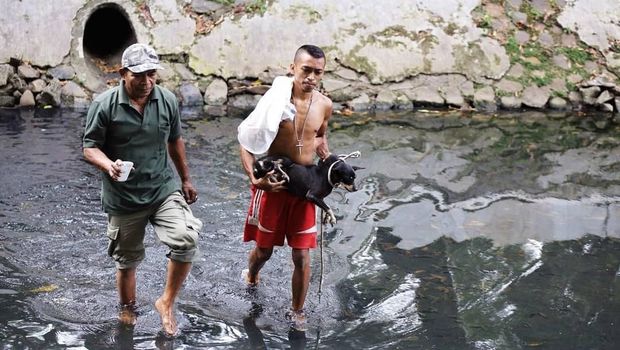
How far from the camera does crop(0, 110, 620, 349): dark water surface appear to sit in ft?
17.5

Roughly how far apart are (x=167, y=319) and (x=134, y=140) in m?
1.14

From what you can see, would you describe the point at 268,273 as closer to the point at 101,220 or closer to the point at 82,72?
the point at 101,220

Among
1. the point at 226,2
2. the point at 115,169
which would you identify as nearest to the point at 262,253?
the point at 115,169

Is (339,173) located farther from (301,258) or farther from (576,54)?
(576,54)

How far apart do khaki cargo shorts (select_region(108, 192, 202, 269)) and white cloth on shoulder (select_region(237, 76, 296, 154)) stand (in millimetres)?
564

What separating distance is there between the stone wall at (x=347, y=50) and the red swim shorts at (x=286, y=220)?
7.07m

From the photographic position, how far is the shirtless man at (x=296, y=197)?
522 centimetres

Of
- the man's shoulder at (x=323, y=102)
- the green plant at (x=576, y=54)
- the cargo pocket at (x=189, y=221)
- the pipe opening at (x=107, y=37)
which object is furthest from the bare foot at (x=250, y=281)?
the green plant at (x=576, y=54)

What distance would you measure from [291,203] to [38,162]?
472 cm

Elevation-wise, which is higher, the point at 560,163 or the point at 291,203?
the point at 291,203

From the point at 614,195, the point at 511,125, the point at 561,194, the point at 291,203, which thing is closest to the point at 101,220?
the point at 291,203

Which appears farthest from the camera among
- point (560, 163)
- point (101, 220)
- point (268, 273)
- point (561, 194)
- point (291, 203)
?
point (560, 163)

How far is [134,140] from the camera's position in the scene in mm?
4879

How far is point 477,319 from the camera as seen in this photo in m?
5.62
